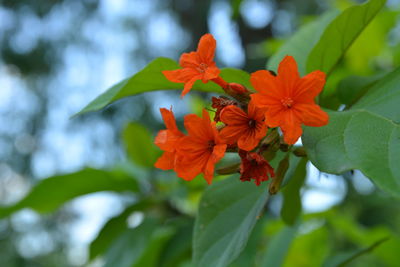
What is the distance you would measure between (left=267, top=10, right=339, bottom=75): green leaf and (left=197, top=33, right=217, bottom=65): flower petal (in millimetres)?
206

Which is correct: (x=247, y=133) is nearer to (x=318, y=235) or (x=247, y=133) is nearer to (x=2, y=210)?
(x=2, y=210)

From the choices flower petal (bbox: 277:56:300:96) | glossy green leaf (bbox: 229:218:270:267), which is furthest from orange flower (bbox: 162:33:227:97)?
glossy green leaf (bbox: 229:218:270:267)

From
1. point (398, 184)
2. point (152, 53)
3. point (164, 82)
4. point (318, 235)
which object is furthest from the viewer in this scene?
point (152, 53)

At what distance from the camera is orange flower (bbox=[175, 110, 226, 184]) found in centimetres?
68

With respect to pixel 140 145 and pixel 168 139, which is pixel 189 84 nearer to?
pixel 168 139

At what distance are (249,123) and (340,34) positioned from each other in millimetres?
273

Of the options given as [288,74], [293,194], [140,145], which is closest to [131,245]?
[140,145]

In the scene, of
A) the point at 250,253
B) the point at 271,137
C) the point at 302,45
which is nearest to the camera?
the point at 271,137

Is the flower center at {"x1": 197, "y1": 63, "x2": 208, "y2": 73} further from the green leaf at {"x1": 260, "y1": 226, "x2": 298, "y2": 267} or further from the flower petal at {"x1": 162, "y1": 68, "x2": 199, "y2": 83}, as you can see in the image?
the green leaf at {"x1": 260, "y1": 226, "x2": 298, "y2": 267}

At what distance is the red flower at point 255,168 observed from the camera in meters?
0.65

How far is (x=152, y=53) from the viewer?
688 centimetres

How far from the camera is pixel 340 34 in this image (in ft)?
2.64

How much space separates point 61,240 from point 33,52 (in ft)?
8.98

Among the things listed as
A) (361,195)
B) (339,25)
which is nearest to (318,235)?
(339,25)
